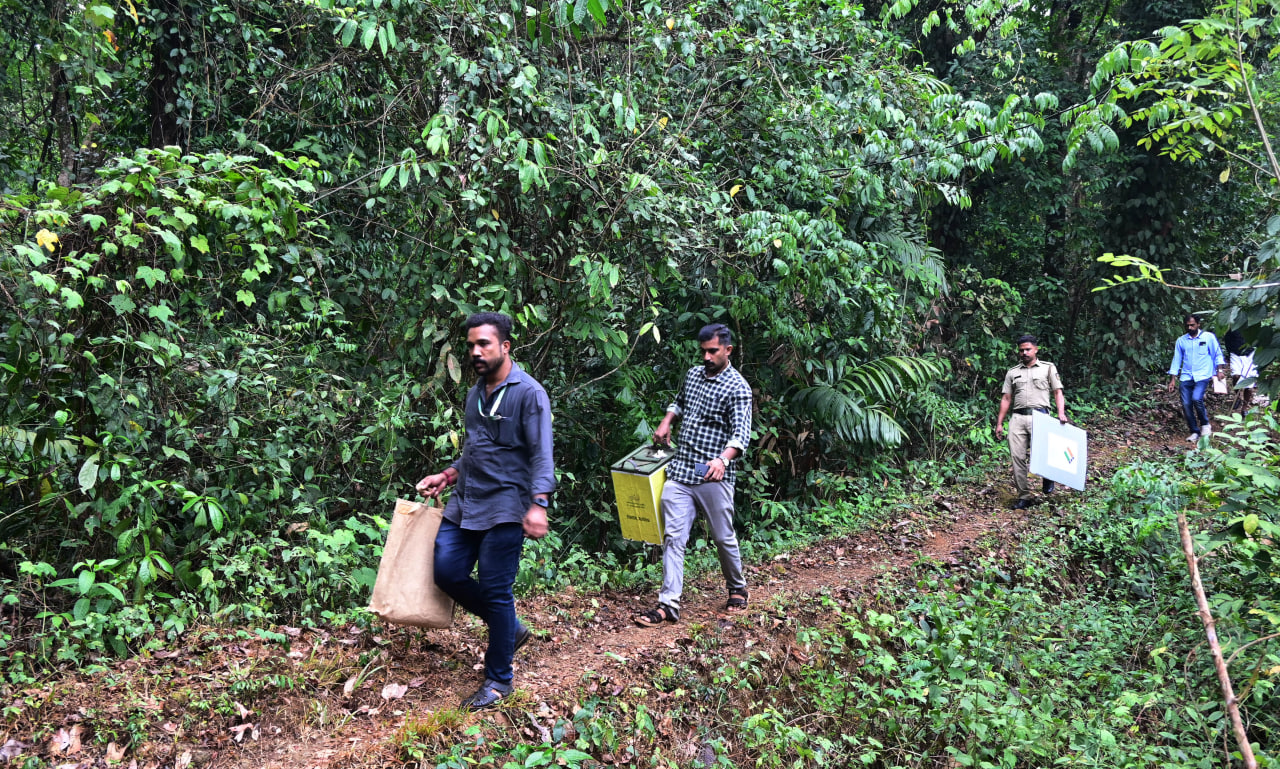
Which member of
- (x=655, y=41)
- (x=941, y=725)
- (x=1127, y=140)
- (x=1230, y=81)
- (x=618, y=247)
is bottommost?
(x=941, y=725)

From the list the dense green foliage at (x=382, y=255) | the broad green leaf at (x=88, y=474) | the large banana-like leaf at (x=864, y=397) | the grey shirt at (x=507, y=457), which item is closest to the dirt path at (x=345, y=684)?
the dense green foliage at (x=382, y=255)

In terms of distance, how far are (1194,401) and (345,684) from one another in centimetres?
1203

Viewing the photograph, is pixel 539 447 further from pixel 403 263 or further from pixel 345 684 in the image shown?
pixel 403 263

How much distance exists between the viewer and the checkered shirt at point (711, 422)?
19.1 feet

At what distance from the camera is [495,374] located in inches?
176

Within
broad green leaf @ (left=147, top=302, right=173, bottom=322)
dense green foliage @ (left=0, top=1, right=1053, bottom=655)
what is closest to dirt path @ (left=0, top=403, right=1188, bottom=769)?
dense green foliage @ (left=0, top=1, right=1053, bottom=655)

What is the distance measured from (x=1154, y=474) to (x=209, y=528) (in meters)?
9.13

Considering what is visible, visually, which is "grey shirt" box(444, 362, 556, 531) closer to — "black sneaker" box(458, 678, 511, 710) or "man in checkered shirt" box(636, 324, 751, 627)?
"black sneaker" box(458, 678, 511, 710)

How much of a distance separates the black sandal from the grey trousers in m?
0.04

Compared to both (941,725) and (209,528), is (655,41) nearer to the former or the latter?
(209,528)

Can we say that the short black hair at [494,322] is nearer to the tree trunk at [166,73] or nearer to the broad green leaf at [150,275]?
the broad green leaf at [150,275]

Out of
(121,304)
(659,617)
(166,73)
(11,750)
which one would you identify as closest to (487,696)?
(659,617)

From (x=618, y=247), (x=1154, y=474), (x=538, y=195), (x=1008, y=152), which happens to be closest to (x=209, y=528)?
(x=538, y=195)

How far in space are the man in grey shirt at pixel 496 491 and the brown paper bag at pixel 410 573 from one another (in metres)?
0.07
